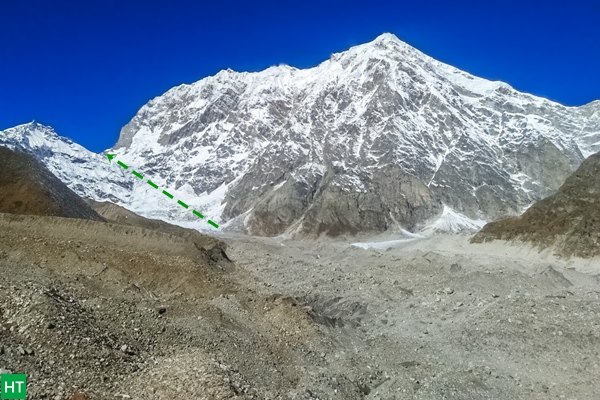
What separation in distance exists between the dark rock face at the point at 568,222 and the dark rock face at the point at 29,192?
4796cm

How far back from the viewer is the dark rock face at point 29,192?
4541 cm

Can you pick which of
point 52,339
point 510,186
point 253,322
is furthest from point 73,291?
point 510,186

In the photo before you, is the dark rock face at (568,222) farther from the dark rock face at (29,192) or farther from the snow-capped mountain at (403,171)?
the snow-capped mountain at (403,171)

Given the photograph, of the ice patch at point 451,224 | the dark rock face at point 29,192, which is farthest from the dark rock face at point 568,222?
the ice patch at point 451,224

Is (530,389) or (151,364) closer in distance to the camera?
(151,364)

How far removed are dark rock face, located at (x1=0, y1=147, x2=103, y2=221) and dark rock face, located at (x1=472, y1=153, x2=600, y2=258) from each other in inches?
1888

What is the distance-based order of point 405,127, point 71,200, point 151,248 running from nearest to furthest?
point 151,248, point 71,200, point 405,127

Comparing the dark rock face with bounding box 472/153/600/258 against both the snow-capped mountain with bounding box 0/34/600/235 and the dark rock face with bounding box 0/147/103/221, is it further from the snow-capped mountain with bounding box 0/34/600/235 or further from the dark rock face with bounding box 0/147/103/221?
the snow-capped mountain with bounding box 0/34/600/235

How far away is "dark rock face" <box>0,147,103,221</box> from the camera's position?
4541 cm

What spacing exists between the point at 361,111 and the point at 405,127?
20.5 meters

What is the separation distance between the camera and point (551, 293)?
33938 mm

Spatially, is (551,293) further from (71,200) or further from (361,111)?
(361,111)

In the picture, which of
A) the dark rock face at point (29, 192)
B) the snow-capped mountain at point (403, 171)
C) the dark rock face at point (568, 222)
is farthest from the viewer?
the snow-capped mountain at point (403, 171)

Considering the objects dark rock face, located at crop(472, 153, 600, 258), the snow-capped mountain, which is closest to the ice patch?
the snow-capped mountain
